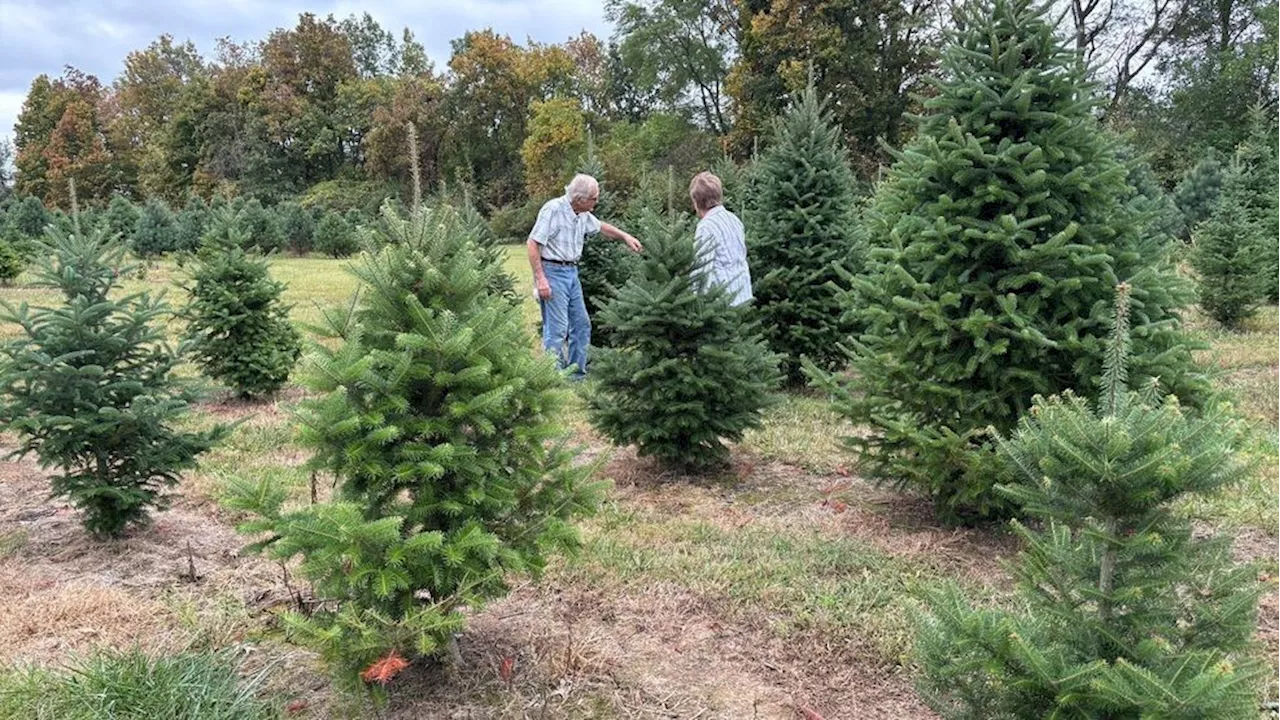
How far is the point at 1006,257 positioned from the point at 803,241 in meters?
3.82

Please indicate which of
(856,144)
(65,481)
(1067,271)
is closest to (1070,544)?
(1067,271)

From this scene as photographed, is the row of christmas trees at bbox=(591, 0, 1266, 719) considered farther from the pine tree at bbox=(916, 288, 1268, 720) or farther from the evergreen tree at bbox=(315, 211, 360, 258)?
the evergreen tree at bbox=(315, 211, 360, 258)

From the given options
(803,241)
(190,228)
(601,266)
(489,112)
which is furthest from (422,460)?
(489,112)

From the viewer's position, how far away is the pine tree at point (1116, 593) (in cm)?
177

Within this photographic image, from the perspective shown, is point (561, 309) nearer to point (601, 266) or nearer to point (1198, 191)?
point (601, 266)

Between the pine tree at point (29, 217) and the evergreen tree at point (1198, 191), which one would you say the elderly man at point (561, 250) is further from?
the pine tree at point (29, 217)

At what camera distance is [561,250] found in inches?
295

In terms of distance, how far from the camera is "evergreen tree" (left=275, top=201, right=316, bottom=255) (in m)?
28.7

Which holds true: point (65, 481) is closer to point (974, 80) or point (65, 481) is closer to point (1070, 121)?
point (974, 80)

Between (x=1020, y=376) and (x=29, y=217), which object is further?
(x=29, y=217)

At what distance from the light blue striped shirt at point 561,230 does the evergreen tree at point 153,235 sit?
73.9 feet

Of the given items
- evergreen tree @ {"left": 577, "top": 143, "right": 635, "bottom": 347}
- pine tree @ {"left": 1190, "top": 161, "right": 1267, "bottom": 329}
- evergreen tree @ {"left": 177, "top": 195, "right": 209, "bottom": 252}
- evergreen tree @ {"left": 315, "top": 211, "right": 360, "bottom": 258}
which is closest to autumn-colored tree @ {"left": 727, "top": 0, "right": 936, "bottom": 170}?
evergreen tree @ {"left": 315, "top": 211, "right": 360, "bottom": 258}

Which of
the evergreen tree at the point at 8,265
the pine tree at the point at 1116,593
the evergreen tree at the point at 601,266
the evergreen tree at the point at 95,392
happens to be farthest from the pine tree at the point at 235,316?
the evergreen tree at the point at 8,265

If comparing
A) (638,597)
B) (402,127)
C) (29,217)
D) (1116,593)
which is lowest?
(638,597)
